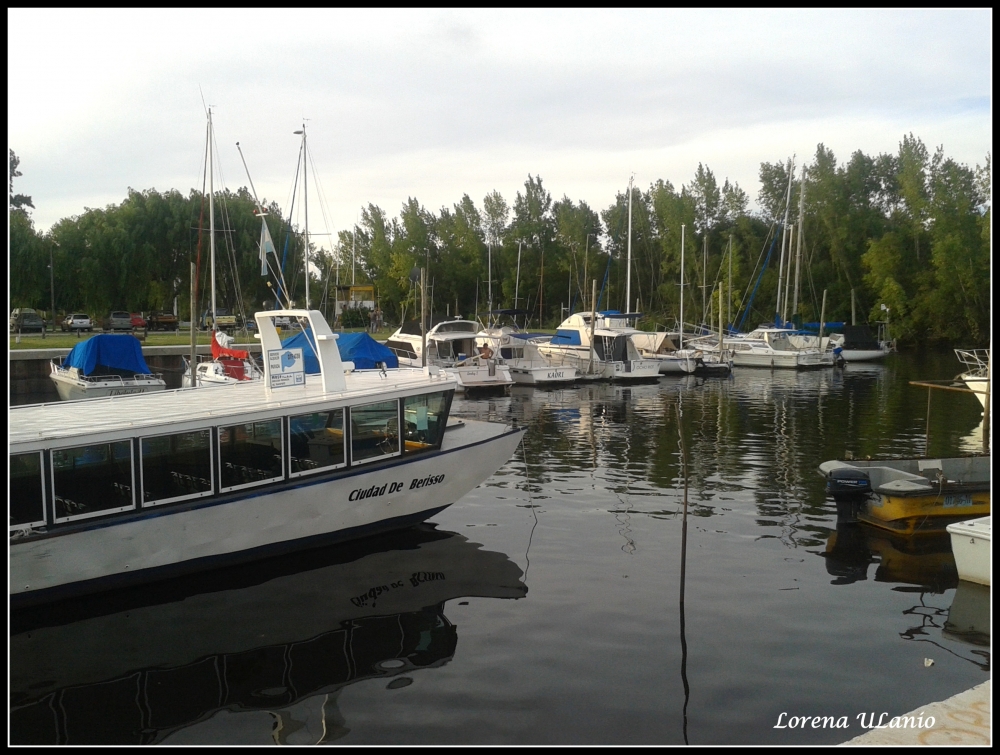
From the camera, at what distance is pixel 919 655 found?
34.3ft

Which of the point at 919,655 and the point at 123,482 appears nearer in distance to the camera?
the point at 919,655

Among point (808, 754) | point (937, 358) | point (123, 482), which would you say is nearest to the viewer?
point (808, 754)

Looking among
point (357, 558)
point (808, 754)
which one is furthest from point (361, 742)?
point (357, 558)

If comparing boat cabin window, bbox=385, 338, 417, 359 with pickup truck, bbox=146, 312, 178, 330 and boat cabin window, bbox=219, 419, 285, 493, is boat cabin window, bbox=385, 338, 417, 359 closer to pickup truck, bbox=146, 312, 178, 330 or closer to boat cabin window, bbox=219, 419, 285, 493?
pickup truck, bbox=146, 312, 178, 330

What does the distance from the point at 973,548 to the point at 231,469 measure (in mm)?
11404

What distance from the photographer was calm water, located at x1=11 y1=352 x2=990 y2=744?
903 centimetres

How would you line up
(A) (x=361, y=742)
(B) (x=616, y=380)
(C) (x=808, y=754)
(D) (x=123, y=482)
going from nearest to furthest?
(C) (x=808, y=754), (A) (x=361, y=742), (D) (x=123, y=482), (B) (x=616, y=380)

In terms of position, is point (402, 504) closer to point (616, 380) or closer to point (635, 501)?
point (635, 501)

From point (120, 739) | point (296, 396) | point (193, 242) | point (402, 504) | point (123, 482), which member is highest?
point (193, 242)

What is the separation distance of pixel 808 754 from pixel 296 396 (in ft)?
31.9

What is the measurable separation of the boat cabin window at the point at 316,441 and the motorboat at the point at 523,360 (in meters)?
30.2

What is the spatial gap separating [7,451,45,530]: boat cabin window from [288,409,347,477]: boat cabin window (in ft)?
11.7

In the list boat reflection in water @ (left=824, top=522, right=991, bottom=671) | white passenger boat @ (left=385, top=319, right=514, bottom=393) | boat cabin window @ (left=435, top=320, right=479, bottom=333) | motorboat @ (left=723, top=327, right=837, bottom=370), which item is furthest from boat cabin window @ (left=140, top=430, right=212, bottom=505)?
motorboat @ (left=723, top=327, right=837, bottom=370)

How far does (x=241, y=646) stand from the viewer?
10.8 metres
